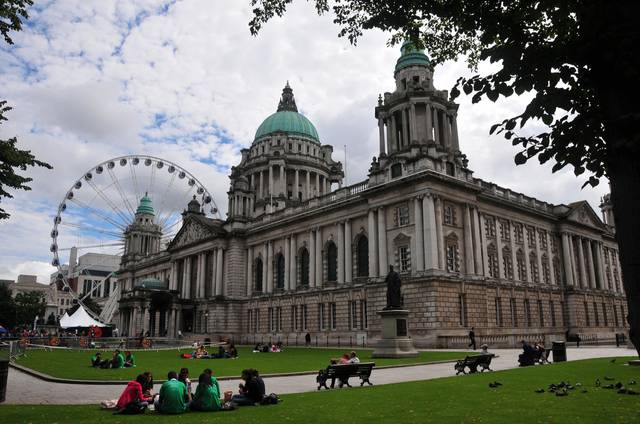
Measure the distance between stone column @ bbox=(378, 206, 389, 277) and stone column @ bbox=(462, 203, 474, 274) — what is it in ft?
23.3

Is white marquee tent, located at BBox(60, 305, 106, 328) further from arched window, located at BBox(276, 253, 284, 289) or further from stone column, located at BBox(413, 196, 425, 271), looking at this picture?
stone column, located at BBox(413, 196, 425, 271)

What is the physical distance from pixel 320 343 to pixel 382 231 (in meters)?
14.2

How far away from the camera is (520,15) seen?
949cm

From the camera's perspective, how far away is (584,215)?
65625mm

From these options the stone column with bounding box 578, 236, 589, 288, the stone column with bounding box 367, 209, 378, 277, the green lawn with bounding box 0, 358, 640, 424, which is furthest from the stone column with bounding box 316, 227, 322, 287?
the green lawn with bounding box 0, 358, 640, 424

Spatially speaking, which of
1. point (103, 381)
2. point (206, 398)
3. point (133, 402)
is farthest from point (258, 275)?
point (133, 402)

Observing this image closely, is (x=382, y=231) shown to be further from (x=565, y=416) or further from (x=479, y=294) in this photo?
(x=565, y=416)

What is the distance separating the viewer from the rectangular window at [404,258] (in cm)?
4569

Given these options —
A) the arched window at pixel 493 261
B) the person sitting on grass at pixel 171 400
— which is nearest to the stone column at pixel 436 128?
the arched window at pixel 493 261

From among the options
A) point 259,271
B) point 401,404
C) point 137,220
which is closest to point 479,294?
point 259,271

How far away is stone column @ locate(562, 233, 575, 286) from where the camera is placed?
5984 cm

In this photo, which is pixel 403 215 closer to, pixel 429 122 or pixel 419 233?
pixel 419 233

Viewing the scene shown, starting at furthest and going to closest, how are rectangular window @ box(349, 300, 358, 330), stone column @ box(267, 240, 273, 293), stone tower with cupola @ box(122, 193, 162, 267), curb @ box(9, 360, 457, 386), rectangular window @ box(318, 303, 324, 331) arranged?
stone tower with cupola @ box(122, 193, 162, 267) → stone column @ box(267, 240, 273, 293) → rectangular window @ box(318, 303, 324, 331) → rectangular window @ box(349, 300, 358, 330) → curb @ box(9, 360, 457, 386)

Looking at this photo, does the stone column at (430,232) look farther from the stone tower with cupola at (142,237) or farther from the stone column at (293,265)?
the stone tower with cupola at (142,237)
